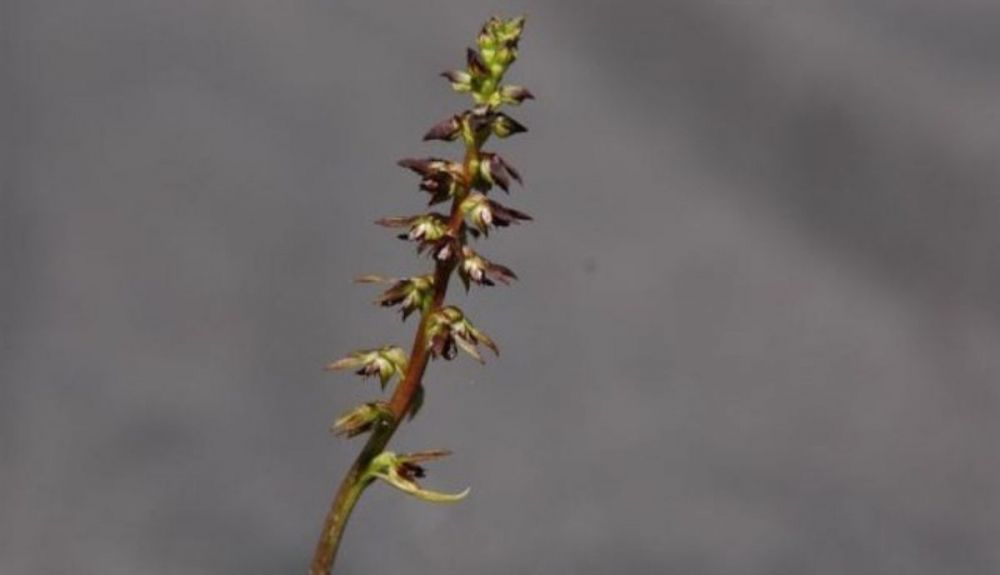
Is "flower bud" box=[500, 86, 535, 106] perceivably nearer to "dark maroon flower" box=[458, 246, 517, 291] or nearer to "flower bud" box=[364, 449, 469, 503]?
"dark maroon flower" box=[458, 246, 517, 291]

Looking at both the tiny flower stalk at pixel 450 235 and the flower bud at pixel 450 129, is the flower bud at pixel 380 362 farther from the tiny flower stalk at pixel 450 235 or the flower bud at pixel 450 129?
the flower bud at pixel 450 129

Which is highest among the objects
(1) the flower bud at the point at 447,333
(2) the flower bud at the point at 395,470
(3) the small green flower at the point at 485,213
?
(3) the small green flower at the point at 485,213

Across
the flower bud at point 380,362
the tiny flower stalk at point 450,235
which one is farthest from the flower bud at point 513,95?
the flower bud at point 380,362

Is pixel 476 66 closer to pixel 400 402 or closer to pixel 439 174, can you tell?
pixel 439 174

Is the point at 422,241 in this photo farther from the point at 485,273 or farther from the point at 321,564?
the point at 321,564

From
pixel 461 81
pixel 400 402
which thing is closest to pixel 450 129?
pixel 461 81

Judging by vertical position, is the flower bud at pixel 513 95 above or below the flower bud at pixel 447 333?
above

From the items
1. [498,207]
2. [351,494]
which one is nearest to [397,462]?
[351,494]
